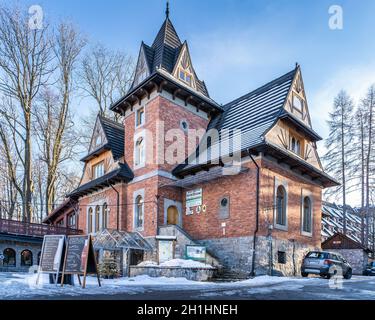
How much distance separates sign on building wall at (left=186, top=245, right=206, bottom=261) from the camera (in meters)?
16.4

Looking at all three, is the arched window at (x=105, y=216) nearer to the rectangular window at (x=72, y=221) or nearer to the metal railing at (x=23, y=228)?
the metal railing at (x=23, y=228)

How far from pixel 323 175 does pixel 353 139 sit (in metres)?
11.2

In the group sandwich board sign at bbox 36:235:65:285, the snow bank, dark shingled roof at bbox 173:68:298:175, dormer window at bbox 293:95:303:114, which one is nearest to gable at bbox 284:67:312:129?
dormer window at bbox 293:95:303:114

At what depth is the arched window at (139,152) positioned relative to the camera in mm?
20709

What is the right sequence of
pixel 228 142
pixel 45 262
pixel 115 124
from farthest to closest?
pixel 115 124, pixel 228 142, pixel 45 262

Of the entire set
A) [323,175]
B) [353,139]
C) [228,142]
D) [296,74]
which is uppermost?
[296,74]

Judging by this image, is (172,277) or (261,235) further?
(261,235)

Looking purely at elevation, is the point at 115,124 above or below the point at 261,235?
above

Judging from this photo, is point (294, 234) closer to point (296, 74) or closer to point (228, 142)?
point (228, 142)

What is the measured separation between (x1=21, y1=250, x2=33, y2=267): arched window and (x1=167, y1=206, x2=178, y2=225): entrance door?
10235mm

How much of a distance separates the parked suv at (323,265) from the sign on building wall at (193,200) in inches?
228

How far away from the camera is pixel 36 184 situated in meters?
38.8

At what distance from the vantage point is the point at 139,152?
2123 cm
